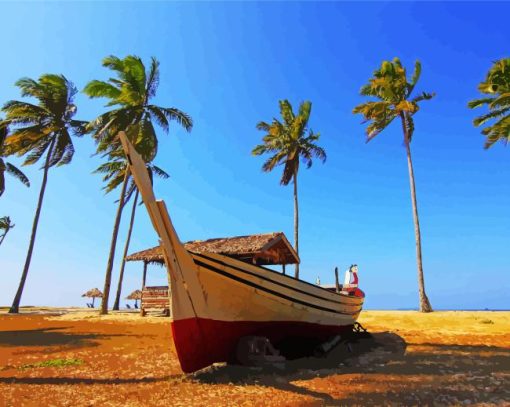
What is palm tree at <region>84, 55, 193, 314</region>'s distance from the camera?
25.3m

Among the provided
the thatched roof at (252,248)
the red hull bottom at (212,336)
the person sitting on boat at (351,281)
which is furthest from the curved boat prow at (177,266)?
the person sitting on boat at (351,281)

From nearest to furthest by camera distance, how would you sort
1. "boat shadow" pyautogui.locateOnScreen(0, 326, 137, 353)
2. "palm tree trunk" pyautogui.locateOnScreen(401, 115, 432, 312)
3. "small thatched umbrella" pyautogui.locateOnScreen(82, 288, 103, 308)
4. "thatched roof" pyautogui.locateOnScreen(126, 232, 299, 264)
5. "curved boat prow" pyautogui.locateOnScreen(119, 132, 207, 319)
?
1. "curved boat prow" pyautogui.locateOnScreen(119, 132, 207, 319)
2. "boat shadow" pyautogui.locateOnScreen(0, 326, 137, 353)
3. "thatched roof" pyautogui.locateOnScreen(126, 232, 299, 264)
4. "palm tree trunk" pyautogui.locateOnScreen(401, 115, 432, 312)
5. "small thatched umbrella" pyautogui.locateOnScreen(82, 288, 103, 308)

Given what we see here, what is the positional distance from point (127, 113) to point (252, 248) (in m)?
15.4

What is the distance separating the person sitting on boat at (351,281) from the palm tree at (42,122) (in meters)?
24.8

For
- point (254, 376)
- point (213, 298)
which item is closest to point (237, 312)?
point (213, 298)

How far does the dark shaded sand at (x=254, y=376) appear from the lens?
6098 mm

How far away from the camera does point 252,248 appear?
18125mm

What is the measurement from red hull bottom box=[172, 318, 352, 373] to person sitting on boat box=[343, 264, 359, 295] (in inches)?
272

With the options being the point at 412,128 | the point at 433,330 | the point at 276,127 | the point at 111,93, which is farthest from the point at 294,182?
the point at 433,330

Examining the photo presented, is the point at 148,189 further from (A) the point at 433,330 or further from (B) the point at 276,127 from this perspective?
(B) the point at 276,127

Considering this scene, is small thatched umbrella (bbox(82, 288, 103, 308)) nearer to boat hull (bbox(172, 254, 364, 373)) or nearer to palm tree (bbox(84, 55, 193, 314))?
palm tree (bbox(84, 55, 193, 314))

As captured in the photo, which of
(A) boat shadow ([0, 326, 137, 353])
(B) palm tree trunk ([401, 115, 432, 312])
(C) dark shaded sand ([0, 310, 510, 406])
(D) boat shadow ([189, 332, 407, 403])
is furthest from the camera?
(B) palm tree trunk ([401, 115, 432, 312])

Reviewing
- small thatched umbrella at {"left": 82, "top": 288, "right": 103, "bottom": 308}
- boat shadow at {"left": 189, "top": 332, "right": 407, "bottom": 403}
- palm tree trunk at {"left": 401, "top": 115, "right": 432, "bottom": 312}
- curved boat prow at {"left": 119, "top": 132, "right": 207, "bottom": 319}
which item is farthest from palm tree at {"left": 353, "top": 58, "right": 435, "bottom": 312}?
small thatched umbrella at {"left": 82, "top": 288, "right": 103, "bottom": 308}

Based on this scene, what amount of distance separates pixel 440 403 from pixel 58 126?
3300 centimetres
